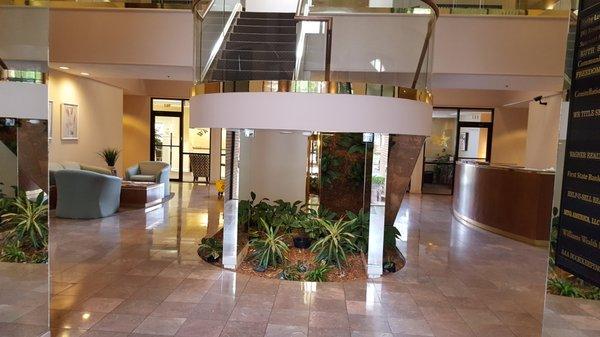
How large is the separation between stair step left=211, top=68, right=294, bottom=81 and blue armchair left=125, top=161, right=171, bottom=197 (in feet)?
23.4

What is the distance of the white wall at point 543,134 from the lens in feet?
31.6

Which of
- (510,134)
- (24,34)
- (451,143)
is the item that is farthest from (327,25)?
(510,134)

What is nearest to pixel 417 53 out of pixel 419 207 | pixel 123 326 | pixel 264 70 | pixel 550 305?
pixel 264 70

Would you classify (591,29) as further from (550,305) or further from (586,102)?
(550,305)

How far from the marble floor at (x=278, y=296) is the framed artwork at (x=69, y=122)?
3570 mm

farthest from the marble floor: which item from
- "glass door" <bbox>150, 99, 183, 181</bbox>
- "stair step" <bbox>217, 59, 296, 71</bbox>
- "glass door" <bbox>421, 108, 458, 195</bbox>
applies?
"glass door" <bbox>150, 99, 183, 181</bbox>

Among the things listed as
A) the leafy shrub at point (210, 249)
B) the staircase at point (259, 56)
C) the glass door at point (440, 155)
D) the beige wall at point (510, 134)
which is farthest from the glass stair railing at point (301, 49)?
the beige wall at point (510, 134)

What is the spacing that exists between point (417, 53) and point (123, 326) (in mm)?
3824

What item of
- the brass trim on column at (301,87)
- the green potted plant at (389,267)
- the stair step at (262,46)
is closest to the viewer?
the brass trim on column at (301,87)

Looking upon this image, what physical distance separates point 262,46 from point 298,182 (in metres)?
3.07

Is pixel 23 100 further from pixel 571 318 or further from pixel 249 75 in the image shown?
pixel 571 318

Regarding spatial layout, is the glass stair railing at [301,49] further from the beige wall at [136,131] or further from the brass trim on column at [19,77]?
the beige wall at [136,131]

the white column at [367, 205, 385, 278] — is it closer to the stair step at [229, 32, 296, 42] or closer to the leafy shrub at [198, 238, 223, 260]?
the leafy shrub at [198, 238, 223, 260]

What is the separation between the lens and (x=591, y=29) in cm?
240
